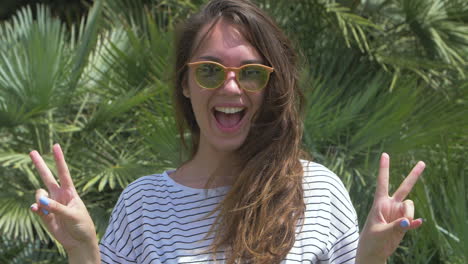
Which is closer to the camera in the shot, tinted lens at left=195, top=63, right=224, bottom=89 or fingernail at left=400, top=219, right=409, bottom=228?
fingernail at left=400, top=219, right=409, bottom=228

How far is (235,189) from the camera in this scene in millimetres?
1906

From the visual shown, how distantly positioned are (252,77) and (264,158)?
22 centimetres

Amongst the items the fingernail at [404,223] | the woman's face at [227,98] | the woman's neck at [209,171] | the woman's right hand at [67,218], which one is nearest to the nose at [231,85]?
the woman's face at [227,98]

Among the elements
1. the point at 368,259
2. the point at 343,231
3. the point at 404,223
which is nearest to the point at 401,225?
the point at 404,223

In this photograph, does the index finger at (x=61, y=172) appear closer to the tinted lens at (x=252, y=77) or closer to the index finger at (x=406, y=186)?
the tinted lens at (x=252, y=77)

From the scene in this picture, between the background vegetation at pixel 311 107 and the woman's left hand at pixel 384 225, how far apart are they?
1.24 meters

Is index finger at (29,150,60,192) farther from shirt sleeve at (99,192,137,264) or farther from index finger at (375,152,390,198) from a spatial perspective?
index finger at (375,152,390,198)

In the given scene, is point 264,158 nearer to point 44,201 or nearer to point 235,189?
point 235,189

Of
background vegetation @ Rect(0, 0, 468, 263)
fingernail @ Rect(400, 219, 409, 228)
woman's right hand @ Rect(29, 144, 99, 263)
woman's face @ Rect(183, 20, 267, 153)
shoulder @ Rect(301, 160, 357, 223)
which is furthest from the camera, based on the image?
background vegetation @ Rect(0, 0, 468, 263)

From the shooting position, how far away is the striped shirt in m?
1.77

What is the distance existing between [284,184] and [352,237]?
0.22 metres

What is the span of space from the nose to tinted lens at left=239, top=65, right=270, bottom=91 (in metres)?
0.01

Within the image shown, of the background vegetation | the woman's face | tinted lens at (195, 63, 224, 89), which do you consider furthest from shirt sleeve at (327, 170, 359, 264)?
the background vegetation

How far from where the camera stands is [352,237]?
179 cm
